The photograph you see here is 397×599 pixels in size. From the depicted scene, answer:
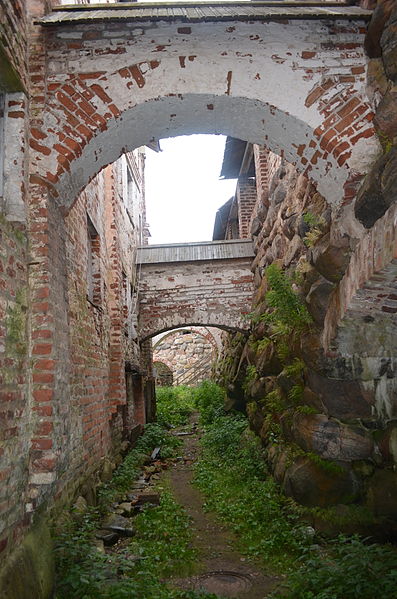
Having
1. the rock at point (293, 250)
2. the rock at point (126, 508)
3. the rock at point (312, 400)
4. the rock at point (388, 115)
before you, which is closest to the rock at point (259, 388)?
the rock at point (293, 250)

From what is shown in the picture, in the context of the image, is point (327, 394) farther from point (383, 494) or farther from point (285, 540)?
point (285, 540)

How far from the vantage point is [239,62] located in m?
3.93

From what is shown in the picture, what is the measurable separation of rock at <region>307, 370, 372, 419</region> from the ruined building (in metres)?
0.01

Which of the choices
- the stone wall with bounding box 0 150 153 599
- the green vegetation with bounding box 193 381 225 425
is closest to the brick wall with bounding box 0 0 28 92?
the stone wall with bounding box 0 150 153 599

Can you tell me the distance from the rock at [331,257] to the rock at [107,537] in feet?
11.2

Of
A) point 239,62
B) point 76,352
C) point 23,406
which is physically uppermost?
point 239,62

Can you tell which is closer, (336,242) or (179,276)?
(336,242)

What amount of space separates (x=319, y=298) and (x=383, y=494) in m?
2.03

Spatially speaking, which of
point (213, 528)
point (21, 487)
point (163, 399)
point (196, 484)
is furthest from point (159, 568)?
point (163, 399)

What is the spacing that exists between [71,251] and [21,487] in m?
2.76

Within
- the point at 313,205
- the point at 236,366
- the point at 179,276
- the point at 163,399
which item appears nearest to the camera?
the point at 313,205

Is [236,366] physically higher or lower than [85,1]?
lower

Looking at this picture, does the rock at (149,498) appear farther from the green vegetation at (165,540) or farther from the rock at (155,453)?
the rock at (155,453)

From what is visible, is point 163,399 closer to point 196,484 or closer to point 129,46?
point 196,484
